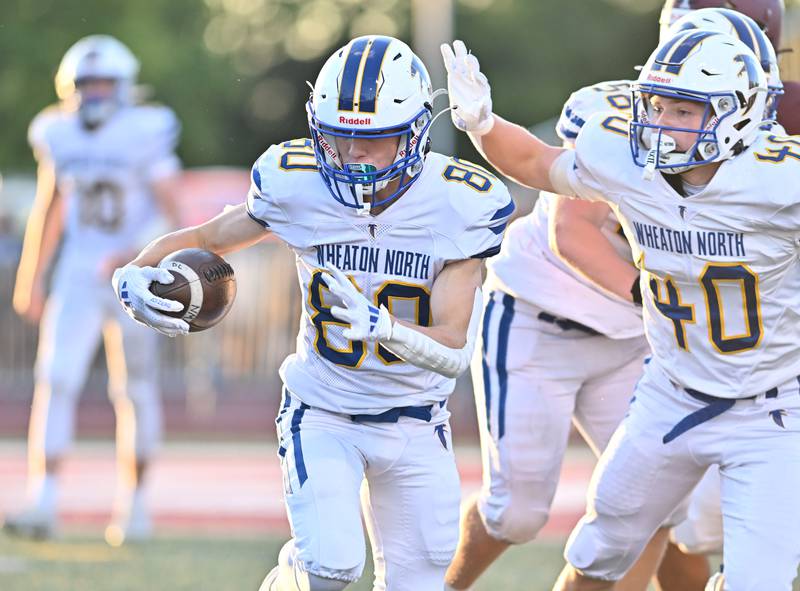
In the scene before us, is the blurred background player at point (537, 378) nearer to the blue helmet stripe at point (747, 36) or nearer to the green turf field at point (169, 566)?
the blue helmet stripe at point (747, 36)

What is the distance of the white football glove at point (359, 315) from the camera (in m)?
4.04

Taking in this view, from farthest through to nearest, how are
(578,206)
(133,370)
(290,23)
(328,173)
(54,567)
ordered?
1. (290,23)
2. (133,370)
3. (54,567)
4. (578,206)
5. (328,173)

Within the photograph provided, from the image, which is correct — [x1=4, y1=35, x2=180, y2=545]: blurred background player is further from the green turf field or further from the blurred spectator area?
the blurred spectator area

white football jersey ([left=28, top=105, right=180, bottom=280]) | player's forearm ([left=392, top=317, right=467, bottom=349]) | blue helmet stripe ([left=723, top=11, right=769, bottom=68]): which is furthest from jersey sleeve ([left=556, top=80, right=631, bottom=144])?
white football jersey ([left=28, top=105, right=180, bottom=280])

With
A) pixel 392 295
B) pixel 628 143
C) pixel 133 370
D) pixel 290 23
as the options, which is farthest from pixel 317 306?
pixel 290 23

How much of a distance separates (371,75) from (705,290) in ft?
3.48

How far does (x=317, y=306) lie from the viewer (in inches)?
177

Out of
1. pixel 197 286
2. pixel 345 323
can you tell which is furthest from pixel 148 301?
pixel 345 323

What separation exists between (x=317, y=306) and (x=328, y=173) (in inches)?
14.9

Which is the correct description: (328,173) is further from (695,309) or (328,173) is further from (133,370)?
(133,370)

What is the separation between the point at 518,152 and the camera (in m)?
4.76

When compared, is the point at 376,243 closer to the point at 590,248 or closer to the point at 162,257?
the point at 162,257

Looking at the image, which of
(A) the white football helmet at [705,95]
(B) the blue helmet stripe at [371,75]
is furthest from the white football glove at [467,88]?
(A) the white football helmet at [705,95]

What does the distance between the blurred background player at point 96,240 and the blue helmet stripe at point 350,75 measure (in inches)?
129
